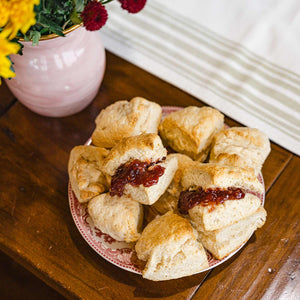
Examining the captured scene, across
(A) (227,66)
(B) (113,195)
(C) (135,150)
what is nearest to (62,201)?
(B) (113,195)

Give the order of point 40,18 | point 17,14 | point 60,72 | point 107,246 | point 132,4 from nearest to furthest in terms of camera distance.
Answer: point 17,14
point 40,18
point 132,4
point 107,246
point 60,72

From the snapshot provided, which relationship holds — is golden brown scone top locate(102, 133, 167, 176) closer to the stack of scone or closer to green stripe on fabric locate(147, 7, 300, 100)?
the stack of scone

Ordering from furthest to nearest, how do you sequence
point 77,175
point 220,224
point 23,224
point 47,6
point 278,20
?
point 278,20, point 23,224, point 77,175, point 220,224, point 47,6

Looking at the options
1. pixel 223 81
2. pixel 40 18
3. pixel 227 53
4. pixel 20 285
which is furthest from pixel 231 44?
pixel 20 285

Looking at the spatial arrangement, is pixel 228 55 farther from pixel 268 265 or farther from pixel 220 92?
pixel 268 265

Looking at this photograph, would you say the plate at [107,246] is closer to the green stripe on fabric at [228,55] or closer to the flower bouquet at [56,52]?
the flower bouquet at [56,52]

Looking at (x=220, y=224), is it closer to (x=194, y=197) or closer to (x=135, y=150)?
(x=194, y=197)
